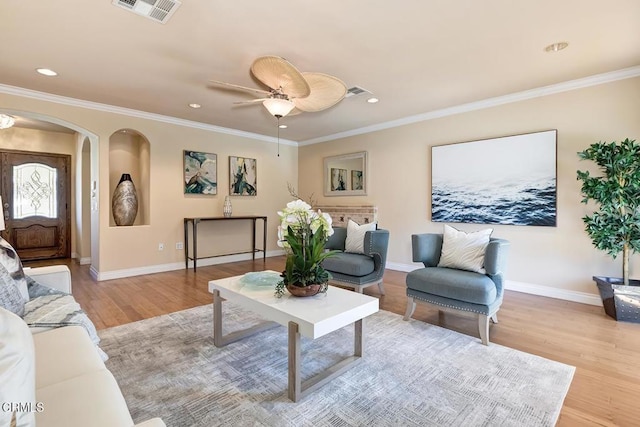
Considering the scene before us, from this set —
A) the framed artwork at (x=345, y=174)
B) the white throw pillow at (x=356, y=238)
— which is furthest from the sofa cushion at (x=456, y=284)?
the framed artwork at (x=345, y=174)

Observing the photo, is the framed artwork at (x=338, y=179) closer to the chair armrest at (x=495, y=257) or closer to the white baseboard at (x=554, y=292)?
the white baseboard at (x=554, y=292)

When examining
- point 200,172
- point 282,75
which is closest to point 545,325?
point 282,75

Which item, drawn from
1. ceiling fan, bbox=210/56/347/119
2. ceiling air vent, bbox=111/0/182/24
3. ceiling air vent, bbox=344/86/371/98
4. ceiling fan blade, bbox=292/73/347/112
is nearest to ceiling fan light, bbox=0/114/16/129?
ceiling air vent, bbox=111/0/182/24

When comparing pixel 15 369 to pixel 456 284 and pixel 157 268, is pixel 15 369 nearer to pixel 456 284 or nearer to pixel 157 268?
pixel 456 284

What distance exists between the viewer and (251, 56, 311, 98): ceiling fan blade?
2.36m

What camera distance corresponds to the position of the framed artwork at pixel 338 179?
6.03 metres

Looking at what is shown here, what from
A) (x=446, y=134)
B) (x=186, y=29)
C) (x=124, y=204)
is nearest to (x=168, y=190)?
(x=124, y=204)

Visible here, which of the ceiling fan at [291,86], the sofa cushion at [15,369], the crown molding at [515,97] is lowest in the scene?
the sofa cushion at [15,369]

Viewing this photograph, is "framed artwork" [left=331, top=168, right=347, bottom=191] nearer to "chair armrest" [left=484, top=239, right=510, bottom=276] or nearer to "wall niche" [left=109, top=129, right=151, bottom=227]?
"wall niche" [left=109, top=129, right=151, bottom=227]

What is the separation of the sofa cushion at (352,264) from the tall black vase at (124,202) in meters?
3.28

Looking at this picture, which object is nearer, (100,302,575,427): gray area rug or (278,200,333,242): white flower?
(100,302,575,427): gray area rug

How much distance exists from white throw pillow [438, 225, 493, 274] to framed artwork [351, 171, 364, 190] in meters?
2.70

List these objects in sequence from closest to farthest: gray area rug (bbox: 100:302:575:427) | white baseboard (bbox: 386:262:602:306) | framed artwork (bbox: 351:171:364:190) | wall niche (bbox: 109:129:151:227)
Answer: gray area rug (bbox: 100:302:575:427)
white baseboard (bbox: 386:262:602:306)
wall niche (bbox: 109:129:151:227)
framed artwork (bbox: 351:171:364:190)

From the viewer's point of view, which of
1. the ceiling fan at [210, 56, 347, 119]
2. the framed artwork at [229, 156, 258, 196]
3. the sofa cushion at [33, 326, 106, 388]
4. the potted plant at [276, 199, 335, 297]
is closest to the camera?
the sofa cushion at [33, 326, 106, 388]
